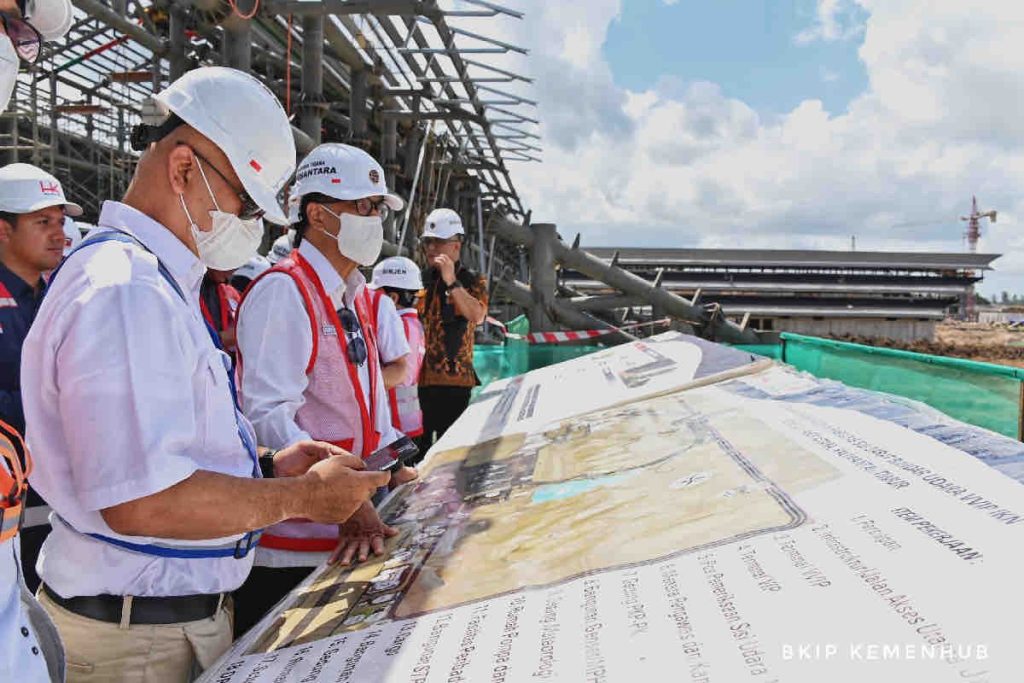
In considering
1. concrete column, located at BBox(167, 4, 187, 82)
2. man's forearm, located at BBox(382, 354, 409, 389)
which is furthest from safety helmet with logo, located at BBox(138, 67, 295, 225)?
concrete column, located at BBox(167, 4, 187, 82)

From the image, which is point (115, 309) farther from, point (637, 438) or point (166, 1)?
point (166, 1)

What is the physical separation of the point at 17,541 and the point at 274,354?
1019 mm

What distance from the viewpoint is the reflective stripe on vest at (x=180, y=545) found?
1.29 meters

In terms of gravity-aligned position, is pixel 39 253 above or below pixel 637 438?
above

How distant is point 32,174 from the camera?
9.93ft

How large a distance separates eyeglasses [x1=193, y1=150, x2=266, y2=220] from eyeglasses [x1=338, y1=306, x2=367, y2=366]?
28.8 inches

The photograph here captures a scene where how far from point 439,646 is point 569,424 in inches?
66.1

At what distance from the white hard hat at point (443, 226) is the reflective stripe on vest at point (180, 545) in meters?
3.35

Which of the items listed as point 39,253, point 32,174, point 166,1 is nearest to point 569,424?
point 39,253

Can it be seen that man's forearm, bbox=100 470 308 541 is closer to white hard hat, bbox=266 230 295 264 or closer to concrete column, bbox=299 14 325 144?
white hard hat, bbox=266 230 295 264

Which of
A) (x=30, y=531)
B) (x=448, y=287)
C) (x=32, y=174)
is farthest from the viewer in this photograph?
(x=448, y=287)

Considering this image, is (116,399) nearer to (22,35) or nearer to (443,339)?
(22,35)

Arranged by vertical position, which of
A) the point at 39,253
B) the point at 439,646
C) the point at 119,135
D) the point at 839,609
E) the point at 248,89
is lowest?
the point at 439,646

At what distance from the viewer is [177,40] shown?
7.20 meters
